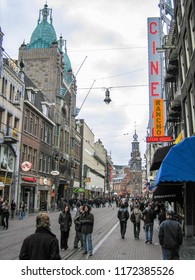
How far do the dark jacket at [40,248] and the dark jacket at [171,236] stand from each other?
3.56 metres

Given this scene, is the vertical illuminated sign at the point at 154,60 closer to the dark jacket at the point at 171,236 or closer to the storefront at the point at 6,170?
the storefront at the point at 6,170

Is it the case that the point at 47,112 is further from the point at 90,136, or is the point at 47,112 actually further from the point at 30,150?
the point at 90,136

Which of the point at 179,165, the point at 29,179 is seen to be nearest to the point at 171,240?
the point at 179,165

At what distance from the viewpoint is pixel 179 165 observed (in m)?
9.22

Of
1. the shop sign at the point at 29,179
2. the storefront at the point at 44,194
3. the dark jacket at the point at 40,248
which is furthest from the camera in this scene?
the storefront at the point at 44,194

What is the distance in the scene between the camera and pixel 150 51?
25.0m

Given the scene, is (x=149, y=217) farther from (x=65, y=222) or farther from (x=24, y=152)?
(x=24, y=152)

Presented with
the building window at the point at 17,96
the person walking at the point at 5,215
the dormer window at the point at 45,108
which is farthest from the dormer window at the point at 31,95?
the person walking at the point at 5,215

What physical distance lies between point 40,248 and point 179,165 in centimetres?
576

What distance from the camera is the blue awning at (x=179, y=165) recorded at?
912 cm

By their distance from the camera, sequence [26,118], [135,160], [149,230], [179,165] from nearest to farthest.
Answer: [179,165] < [149,230] < [26,118] < [135,160]

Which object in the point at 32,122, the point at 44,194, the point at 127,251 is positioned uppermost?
the point at 32,122

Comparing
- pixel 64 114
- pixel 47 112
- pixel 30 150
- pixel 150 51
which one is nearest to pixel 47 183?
pixel 30 150

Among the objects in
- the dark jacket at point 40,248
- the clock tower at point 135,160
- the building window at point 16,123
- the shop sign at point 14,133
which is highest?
the clock tower at point 135,160
